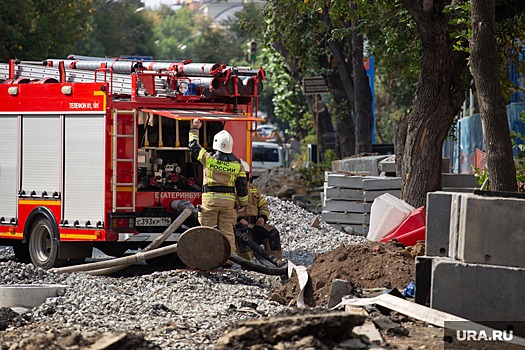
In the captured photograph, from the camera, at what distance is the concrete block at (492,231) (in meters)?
9.65

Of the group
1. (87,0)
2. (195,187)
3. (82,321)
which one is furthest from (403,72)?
(87,0)

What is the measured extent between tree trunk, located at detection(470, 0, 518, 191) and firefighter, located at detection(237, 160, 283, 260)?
15.4 feet

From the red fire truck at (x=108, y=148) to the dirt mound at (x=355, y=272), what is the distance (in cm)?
310

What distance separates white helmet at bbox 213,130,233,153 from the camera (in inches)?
583

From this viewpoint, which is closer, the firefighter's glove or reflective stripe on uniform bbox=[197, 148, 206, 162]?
reflective stripe on uniform bbox=[197, 148, 206, 162]

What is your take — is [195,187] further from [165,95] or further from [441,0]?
[441,0]

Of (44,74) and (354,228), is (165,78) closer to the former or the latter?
(44,74)

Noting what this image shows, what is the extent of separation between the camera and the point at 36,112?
15984 millimetres

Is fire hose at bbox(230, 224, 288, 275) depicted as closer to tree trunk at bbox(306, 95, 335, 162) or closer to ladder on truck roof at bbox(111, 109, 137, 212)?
ladder on truck roof at bbox(111, 109, 137, 212)

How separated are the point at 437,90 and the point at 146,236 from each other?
17.0 feet

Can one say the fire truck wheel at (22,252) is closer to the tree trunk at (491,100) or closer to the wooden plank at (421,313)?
the wooden plank at (421,313)

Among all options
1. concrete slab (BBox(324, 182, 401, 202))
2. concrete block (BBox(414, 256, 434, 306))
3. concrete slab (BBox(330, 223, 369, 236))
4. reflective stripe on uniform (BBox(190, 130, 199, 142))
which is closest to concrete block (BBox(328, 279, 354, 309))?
concrete block (BBox(414, 256, 434, 306))

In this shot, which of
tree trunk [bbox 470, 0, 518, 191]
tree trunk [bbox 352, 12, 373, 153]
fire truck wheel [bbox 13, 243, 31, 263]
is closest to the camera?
tree trunk [bbox 470, 0, 518, 191]

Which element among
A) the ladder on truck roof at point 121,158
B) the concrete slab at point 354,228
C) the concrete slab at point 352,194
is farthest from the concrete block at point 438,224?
the concrete slab at point 354,228
